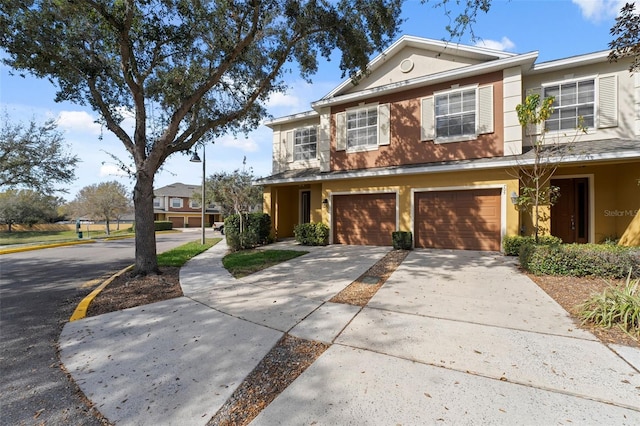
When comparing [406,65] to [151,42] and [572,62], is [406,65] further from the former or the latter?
[151,42]

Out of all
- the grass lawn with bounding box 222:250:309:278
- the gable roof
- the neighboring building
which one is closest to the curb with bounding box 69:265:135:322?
the grass lawn with bounding box 222:250:309:278

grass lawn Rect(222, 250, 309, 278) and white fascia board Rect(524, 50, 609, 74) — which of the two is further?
white fascia board Rect(524, 50, 609, 74)

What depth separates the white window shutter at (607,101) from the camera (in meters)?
8.95

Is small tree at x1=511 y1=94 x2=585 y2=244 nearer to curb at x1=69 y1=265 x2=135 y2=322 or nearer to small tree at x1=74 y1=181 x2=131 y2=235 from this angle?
curb at x1=69 y1=265 x2=135 y2=322

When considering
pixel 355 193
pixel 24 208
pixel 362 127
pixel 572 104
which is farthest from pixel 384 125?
pixel 24 208

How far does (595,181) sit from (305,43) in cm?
1056

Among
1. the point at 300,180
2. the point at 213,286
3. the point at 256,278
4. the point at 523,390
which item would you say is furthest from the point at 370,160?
the point at 523,390

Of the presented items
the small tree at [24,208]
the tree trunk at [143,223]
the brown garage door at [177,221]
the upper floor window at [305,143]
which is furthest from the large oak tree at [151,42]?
the brown garage door at [177,221]

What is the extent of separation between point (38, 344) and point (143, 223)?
3721mm

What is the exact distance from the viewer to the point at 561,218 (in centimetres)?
1032

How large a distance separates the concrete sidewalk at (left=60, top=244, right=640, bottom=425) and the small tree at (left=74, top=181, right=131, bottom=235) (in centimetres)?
2955

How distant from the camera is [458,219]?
402 inches

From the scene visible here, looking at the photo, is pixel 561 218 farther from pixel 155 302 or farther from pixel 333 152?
pixel 155 302

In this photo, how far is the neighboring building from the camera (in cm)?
4334
